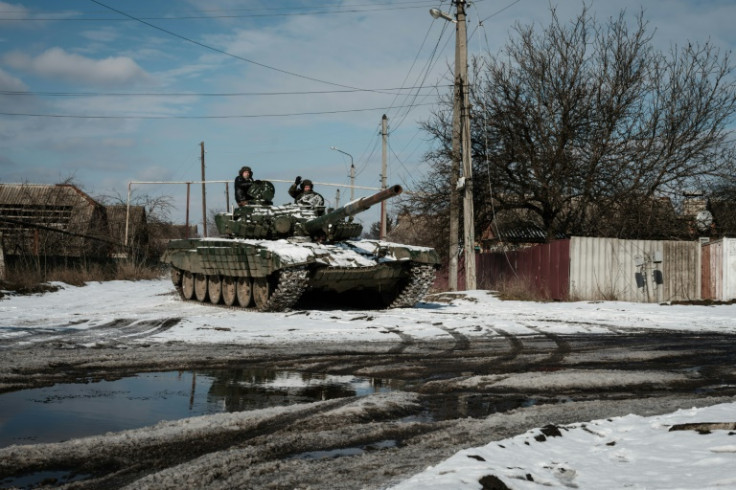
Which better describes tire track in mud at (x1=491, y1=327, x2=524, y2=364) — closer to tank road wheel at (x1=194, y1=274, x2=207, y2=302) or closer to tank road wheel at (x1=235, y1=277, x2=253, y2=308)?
tank road wheel at (x1=235, y1=277, x2=253, y2=308)

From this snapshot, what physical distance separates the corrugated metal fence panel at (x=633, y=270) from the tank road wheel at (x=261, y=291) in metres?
7.99

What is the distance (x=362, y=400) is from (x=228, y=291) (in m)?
11.6

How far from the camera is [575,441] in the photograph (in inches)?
160

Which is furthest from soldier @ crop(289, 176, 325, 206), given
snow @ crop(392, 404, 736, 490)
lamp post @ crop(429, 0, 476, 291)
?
snow @ crop(392, 404, 736, 490)

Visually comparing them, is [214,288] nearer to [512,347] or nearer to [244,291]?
[244,291]

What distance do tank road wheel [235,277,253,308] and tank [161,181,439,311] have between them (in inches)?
0.8

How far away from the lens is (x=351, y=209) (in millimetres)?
13984

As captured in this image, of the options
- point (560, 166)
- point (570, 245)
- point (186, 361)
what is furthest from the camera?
point (560, 166)

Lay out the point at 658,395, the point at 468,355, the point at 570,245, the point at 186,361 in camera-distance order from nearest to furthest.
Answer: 1. the point at 658,395
2. the point at 186,361
3. the point at 468,355
4. the point at 570,245

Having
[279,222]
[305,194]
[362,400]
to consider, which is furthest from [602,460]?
[305,194]

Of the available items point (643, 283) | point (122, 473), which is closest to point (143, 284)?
point (643, 283)

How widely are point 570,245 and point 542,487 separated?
16.4 meters

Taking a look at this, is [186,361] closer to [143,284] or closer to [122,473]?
[122,473]

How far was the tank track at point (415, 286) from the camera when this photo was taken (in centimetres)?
1545
